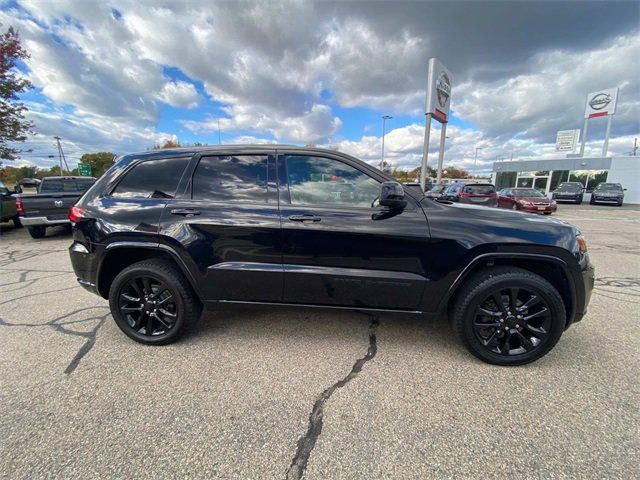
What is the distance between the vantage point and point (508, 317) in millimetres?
2449

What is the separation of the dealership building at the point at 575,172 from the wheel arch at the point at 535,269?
106 feet

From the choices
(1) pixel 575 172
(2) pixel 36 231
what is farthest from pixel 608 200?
(2) pixel 36 231

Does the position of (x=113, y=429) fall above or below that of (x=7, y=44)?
below

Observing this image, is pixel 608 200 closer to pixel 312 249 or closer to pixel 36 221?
pixel 312 249

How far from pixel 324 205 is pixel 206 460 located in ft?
6.27

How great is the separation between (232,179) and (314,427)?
6.81ft

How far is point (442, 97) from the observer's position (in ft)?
57.4

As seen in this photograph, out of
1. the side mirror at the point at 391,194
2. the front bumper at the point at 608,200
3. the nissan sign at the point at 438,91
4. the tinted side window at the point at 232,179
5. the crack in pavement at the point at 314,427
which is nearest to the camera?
the crack in pavement at the point at 314,427

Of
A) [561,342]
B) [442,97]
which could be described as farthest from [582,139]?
[561,342]

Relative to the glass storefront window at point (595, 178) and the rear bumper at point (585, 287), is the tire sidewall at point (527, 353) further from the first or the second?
the glass storefront window at point (595, 178)

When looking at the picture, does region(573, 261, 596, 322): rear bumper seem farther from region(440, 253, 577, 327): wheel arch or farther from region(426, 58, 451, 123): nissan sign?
region(426, 58, 451, 123): nissan sign

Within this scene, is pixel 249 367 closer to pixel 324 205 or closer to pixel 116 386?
pixel 116 386

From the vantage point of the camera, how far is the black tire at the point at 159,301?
106 inches

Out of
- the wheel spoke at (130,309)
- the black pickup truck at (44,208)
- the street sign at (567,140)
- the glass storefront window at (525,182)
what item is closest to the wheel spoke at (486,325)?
the wheel spoke at (130,309)
